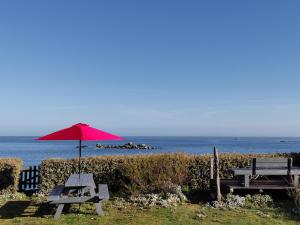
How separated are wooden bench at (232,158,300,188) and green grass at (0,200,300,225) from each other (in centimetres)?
137

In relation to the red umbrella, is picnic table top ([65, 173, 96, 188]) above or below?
below

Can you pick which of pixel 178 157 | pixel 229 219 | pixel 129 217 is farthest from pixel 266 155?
pixel 129 217

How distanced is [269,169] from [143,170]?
430cm

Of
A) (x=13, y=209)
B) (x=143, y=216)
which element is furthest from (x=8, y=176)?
(x=143, y=216)

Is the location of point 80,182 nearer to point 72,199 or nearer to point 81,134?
point 72,199

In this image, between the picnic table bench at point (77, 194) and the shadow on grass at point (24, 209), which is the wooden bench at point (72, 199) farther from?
the shadow on grass at point (24, 209)

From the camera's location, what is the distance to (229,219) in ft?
33.6

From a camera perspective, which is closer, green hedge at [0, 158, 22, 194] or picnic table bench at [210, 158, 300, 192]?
picnic table bench at [210, 158, 300, 192]

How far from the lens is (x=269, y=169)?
13.1 m

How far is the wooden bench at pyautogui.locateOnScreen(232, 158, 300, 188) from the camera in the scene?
42.2ft

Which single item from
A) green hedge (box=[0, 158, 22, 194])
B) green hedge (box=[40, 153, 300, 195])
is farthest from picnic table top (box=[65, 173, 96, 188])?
green hedge (box=[0, 158, 22, 194])

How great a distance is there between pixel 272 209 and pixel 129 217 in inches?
169

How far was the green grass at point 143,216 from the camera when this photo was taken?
9961mm

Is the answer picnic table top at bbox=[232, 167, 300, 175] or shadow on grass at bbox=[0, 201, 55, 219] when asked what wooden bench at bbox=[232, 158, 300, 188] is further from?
shadow on grass at bbox=[0, 201, 55, 219]
